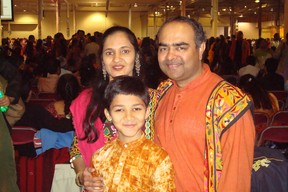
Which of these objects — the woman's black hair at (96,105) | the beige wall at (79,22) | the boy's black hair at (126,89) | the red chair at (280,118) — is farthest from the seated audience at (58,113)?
the beige wall at (79,22)

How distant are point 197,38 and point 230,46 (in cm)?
1132

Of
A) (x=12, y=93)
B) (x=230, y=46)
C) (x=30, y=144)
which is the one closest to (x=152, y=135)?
(x=12, y=93)

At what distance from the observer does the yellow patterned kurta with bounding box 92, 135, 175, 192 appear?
1914 mm

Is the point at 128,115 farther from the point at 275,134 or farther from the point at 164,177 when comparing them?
the point at 275,134

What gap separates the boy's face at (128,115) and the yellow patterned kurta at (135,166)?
4cm

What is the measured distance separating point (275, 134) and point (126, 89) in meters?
2.37

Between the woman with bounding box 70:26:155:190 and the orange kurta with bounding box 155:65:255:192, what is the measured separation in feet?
0.86

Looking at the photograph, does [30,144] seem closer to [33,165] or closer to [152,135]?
[33,165]

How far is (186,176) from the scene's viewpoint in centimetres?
A: 194

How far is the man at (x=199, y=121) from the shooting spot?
1784 mm

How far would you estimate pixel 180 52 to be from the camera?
1.95 m

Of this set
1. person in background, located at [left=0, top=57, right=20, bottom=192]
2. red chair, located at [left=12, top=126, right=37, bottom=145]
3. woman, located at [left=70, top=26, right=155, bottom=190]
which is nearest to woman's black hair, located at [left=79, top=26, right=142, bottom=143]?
woman, located at [left=70, top=26, right=155, bottom=190]

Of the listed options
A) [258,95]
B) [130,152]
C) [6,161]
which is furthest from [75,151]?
[258,95]

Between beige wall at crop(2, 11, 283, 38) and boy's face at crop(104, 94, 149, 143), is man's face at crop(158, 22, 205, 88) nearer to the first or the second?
boy's face at crop(104, 94, 149, 143)
